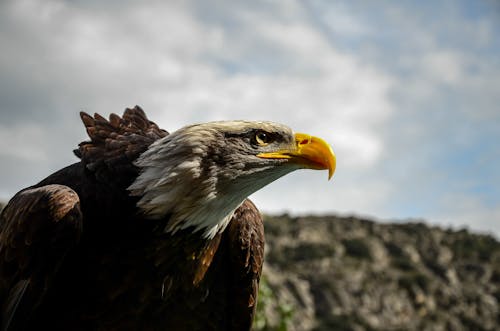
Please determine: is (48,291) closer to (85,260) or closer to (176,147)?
(85,260)

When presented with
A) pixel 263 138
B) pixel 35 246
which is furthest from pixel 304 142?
pixel 35 246

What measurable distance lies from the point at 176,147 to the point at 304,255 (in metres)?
56.2

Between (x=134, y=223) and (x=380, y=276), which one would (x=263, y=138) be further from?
(x=380, y=276)

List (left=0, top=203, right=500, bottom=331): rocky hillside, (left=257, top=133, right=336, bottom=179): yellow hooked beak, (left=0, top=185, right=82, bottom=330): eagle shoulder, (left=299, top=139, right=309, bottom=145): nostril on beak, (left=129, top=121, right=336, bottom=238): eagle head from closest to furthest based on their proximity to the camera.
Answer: (left=129, top=121, right=336, bottom=238): eagle head, (left=0, top=185, right=82, bottom=330): eagle shoulder, (left=257, top=133, right=336, bottom=179): yellow hooked beak, (left=299, top=139, right=309, bottom=145): nostril on beak, (left=0, top=203, right=500, bottom=331): rocky hillside

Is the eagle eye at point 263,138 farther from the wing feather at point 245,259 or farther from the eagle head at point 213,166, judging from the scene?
the wing feather at point 245,259

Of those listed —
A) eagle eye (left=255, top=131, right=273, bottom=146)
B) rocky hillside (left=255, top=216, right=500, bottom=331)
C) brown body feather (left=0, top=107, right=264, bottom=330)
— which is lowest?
brown body feather (left=0, top=107, right=264, bottom=330)

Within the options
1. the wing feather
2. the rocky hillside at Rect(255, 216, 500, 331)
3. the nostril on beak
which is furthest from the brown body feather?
the rocky hillside at Rect(255, 216, 500, 331)

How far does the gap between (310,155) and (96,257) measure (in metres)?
1.70

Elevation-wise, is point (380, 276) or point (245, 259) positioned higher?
point (380, 276)

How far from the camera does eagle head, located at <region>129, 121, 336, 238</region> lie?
4.16 meters

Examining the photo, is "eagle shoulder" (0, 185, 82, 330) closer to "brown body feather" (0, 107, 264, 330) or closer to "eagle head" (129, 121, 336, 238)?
"brown body feather" (0, 107, 264, 330)

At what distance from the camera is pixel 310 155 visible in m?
4.44

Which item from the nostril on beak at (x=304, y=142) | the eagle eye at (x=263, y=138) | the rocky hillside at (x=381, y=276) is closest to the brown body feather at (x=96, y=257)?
the eagle eye at (x=263, y=138)

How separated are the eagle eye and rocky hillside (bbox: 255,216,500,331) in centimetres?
4060
